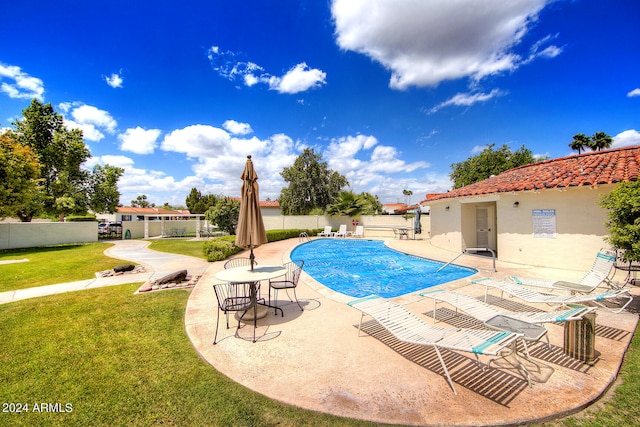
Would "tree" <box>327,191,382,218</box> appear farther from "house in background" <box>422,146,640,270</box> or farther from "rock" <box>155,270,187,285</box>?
"rock" <box>155,270,187,285</box>

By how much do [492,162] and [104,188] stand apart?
50267 millimetres

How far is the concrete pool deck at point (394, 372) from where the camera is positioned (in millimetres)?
2857

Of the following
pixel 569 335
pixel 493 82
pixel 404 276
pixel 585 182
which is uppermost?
pixel 493 82

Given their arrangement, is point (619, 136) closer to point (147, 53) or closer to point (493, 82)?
Answer: point (493, 82)

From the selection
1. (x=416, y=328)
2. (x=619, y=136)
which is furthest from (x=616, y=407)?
(x=619, y=136)

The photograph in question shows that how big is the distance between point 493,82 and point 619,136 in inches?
1369

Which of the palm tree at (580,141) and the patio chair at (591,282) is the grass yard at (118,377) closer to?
the patio chair at (591,282)

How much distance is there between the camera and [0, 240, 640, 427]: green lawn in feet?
9.17

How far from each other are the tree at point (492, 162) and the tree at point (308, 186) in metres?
21.5

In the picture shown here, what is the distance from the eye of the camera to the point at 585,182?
9102 millimetres

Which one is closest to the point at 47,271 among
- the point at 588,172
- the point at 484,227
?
the point at 484,227

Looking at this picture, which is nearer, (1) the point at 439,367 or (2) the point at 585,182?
(1) the point at 439,367

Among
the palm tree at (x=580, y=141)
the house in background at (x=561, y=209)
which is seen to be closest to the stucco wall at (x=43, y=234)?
the house in background at (x=561, y=209)

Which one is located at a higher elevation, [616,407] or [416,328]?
[416,328]
